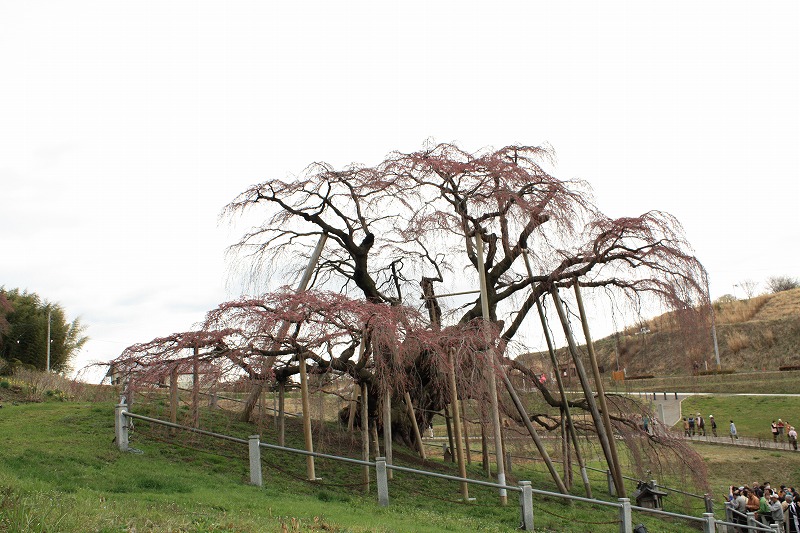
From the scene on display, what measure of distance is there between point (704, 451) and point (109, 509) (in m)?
30.2

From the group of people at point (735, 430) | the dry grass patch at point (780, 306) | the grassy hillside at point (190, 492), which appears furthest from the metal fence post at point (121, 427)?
the dry grass patch at point (780, 306)

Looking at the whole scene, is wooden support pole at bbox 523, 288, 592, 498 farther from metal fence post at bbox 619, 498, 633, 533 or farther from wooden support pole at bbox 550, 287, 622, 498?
metal fence post at bbox 619, 498, 633, 533

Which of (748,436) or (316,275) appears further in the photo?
(748,436)

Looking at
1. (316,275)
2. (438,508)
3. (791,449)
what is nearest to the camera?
(438,508)

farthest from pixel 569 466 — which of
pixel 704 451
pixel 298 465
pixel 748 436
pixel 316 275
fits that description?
pixel 748 436

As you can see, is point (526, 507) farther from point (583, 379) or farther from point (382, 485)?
point (583, 379)

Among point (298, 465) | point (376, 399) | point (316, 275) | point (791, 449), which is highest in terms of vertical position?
point (316, 275)

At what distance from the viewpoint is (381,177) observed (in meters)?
19.8

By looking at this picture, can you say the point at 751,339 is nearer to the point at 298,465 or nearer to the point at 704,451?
the point at 704,451

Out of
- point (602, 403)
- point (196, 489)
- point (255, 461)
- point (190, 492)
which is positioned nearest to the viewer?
point (190, 492)

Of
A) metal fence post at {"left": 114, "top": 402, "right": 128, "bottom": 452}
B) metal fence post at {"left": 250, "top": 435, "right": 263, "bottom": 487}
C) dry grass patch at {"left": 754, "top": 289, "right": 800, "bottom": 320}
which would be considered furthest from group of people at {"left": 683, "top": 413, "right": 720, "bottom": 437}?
dry grass patch at {"left": 754, "top": 289, "right": 800, "bottom": 320}

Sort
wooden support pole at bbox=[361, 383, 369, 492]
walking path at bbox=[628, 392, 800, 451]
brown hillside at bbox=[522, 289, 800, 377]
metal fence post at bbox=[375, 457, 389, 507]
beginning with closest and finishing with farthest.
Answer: metal fence post at bbox=[375, 457, 389, 507] → wooden support pole at bbox=[361, 383, 369, 492] → walking path at bbox=[628, 392, 800, 451] → brown hillside at bbox=[522, 289, 800, 377]

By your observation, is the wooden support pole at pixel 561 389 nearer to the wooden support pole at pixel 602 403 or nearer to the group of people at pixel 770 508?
the wooden support pole at pixel 602 403

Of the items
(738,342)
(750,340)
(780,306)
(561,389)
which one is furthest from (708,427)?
(780,306)
